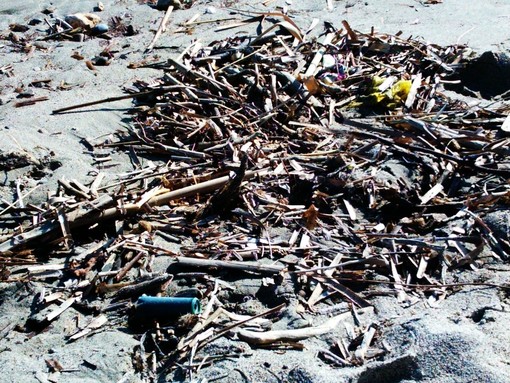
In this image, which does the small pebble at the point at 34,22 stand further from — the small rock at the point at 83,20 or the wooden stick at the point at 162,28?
the wooden stick at the point at 162,28

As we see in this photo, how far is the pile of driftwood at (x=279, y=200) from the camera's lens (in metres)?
3.64

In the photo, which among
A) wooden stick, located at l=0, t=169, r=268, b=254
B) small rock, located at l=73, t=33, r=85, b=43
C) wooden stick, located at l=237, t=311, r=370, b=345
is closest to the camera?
wooden stick, located at l=237, t=311, r=370, b=345

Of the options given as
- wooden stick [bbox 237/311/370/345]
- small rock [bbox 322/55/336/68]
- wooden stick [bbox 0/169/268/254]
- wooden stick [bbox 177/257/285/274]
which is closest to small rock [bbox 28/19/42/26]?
small rock [bbox 322/55/336/68]

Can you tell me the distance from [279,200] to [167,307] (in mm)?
1103

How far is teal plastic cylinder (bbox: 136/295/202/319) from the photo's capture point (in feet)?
11.4

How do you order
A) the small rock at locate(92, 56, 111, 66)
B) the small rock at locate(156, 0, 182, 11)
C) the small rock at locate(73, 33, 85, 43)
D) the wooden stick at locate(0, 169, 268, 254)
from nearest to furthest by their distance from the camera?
the wooden stick at locate(0, 169, 268, 254), the small rock at locate(92, 56, 111, 66), the small rock at locate(73, 33, 85, 43), the small rock at locate(156, 0, 182, 11)

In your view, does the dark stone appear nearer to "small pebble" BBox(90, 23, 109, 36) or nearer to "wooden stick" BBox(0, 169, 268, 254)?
"wooden stick" BBox(0, 169, 268, 254)

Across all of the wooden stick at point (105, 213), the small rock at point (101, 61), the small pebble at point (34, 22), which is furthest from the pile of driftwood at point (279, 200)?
the small pebble at point (34, 22)

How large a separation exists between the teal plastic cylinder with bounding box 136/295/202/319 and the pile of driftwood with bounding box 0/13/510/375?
0.06 metres

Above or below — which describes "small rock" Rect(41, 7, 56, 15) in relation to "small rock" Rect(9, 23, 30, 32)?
above

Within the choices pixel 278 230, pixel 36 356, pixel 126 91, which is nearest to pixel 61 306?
pixel 36 356

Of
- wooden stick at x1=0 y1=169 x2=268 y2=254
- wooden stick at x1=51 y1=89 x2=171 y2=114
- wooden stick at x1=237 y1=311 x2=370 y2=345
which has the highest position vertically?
wooden stick at x1=51 y1=89 x2=171 y2=114

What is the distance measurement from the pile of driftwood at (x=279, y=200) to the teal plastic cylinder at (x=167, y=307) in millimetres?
63

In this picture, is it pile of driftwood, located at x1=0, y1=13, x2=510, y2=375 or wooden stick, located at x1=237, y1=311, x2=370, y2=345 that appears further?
pile of driftwood, located at x1=0, y1=13, x2=510, y2=375
